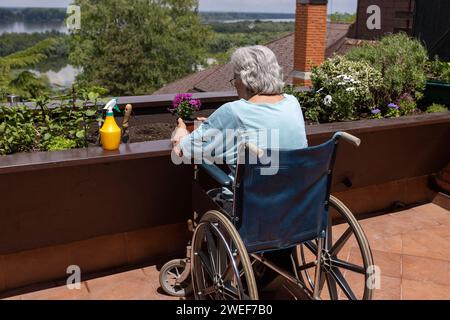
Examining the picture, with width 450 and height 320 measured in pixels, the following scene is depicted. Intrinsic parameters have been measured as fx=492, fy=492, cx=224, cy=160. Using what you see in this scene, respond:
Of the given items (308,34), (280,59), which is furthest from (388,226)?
(280,59)

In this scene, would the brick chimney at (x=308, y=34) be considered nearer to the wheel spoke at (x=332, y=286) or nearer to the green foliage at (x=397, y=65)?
the green foliage at (x=397, y=65)

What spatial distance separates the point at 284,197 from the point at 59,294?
1.39 metres

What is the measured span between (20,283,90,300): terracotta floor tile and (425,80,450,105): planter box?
3178mm

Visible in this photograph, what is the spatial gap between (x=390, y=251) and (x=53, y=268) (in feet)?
6.66

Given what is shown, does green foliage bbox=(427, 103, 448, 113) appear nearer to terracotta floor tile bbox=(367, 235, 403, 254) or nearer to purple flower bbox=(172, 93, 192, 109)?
terracotta floor tile bbox=(367, 235, 403, 254)

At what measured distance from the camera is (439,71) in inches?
176

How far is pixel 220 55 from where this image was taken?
46375mm

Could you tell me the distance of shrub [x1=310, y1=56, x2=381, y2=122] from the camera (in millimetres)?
3689

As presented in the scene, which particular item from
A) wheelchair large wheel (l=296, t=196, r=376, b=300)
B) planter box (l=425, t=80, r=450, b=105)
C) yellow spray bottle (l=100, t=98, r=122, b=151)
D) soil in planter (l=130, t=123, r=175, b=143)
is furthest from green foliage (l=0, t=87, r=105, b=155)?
planter box (l=425, t=80, r=450, b=105)

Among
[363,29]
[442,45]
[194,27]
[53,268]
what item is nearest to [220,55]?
[194,27]

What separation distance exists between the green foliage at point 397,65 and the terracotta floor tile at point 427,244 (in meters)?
1.15

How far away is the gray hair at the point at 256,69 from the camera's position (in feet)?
6.55

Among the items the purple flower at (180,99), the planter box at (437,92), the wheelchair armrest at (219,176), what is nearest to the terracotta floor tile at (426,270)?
the wheelchair armrest at (219,176)

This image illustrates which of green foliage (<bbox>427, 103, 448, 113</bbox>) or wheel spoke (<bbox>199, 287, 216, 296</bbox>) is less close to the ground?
green foliage (<bbox>427, 103, 448, 113</bbox>)
